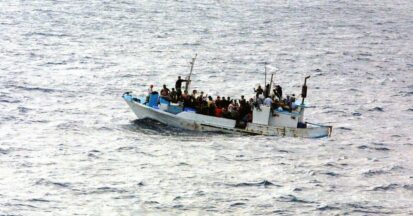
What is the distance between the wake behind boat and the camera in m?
55.4

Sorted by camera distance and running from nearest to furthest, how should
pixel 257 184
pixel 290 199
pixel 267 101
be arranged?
pixel 290 199 → pixel 257 184 → pixel 267 101

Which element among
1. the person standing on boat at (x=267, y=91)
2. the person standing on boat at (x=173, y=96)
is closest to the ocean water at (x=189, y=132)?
the person standing on boat at (x=173, y=96)

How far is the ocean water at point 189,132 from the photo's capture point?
43.3 metres

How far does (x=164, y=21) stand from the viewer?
420 feet

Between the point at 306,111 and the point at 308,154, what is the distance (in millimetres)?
14452

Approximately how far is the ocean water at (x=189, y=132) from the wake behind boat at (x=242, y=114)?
2.38 ft

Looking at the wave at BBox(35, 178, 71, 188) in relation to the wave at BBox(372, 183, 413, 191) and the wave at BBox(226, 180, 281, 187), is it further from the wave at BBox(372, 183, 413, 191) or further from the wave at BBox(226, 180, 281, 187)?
the wave at BBox(372, 183, 413, 191)

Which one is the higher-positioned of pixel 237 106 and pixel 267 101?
pixel 267 101

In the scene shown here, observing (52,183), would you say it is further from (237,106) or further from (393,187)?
(393,187)

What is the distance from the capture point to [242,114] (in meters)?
55.9

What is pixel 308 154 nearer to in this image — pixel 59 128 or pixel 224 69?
pixel 59 128

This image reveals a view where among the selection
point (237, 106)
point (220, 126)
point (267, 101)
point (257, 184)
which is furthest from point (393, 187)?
point (220, 126)

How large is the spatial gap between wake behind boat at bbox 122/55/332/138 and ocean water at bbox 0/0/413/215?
73 cm

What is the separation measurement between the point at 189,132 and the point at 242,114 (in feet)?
11.0
